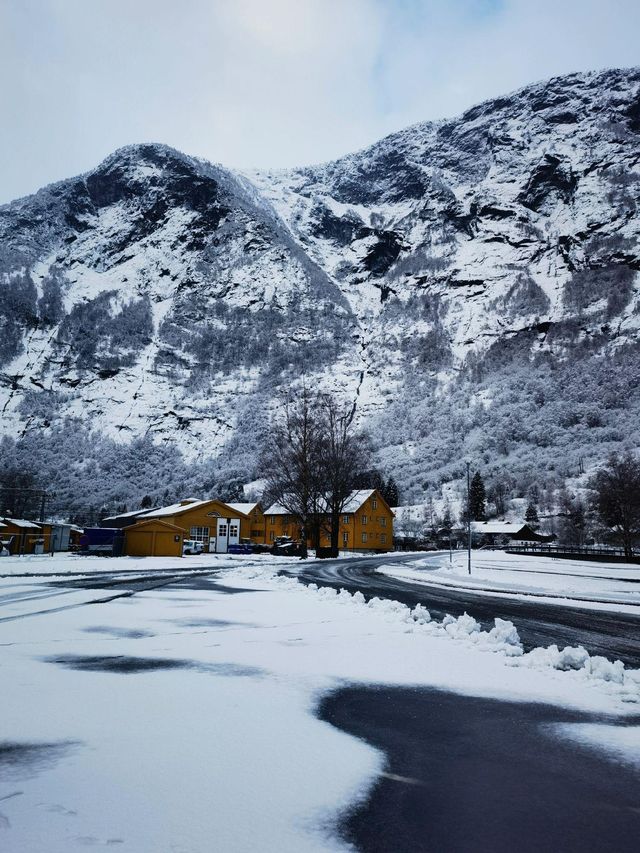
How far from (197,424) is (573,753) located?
170668 millimetres

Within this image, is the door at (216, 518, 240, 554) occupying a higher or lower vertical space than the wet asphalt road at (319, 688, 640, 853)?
lower

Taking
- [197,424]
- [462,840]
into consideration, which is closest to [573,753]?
[462,840]

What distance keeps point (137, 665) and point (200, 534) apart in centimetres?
5560

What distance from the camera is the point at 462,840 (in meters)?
2.41

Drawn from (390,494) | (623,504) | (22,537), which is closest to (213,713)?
(22,537)

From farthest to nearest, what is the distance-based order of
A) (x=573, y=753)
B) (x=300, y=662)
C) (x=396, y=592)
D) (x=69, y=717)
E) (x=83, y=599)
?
(x=396, y=592) → (x=83, y=599) → (x=300, y=662) → (x=69, y=717) → (x=573, y=753)

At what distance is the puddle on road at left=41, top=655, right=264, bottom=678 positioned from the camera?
558cm

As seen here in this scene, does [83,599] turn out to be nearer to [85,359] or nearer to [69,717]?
[69,717]

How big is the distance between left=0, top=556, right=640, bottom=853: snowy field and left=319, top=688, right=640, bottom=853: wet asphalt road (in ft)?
0.62

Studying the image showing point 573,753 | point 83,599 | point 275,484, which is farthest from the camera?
point 275,484

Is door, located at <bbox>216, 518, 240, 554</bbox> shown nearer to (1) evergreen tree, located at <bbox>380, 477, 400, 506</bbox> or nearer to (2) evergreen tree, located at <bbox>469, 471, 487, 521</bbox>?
(1) evergreen tree, located at <bbox>380, 477, 400, 506</bbox>

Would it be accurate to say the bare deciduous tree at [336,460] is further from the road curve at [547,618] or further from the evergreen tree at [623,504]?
the evergreen tree at [623,504]

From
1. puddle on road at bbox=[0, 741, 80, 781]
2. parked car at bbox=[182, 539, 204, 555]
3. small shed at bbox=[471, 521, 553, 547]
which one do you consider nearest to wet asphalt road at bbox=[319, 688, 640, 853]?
puddle on road at bbox=[0, 741, 80, 781]

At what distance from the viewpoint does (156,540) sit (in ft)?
149
